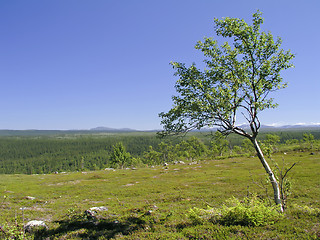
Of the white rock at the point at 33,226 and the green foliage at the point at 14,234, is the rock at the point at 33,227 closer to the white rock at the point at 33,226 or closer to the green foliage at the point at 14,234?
the white rock at the point at 33,226

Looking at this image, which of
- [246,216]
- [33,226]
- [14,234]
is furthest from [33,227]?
[246,216]

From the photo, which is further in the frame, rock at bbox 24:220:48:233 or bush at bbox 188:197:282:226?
rock at bbox 24:220:48:233

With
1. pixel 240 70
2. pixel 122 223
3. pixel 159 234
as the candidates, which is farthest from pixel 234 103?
pixel 122 223

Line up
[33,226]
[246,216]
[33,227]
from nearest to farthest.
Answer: [246,216]
[33,227]
[33,226]

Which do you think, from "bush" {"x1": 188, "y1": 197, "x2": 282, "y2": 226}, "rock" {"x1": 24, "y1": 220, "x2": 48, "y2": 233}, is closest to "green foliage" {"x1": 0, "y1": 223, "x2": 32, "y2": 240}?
"rock" {"x1": 24, "y1": 220, "x2": 48, "y2": 233}

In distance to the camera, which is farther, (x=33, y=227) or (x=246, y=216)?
(x=33, y=227)

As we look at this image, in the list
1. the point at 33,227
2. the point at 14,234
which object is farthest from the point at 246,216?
the point at 33,227

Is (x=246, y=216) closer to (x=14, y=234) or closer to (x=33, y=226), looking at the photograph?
(x=14, y=234)

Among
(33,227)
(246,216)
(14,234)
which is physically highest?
(246,216)

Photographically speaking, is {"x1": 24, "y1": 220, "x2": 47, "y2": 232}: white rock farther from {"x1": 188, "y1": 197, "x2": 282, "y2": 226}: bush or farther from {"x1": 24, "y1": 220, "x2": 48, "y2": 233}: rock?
{"x1": 188, "y1": 197, "x2": 282, "y2": 226}: bush

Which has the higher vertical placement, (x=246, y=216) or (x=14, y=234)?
(x=246, y=216)

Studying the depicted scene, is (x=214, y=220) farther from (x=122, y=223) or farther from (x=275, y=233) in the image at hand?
(x=122, y=223)

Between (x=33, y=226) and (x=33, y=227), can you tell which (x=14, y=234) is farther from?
(x=33, y=226)

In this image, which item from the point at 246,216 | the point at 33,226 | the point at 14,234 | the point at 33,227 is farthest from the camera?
the point at 33,226
